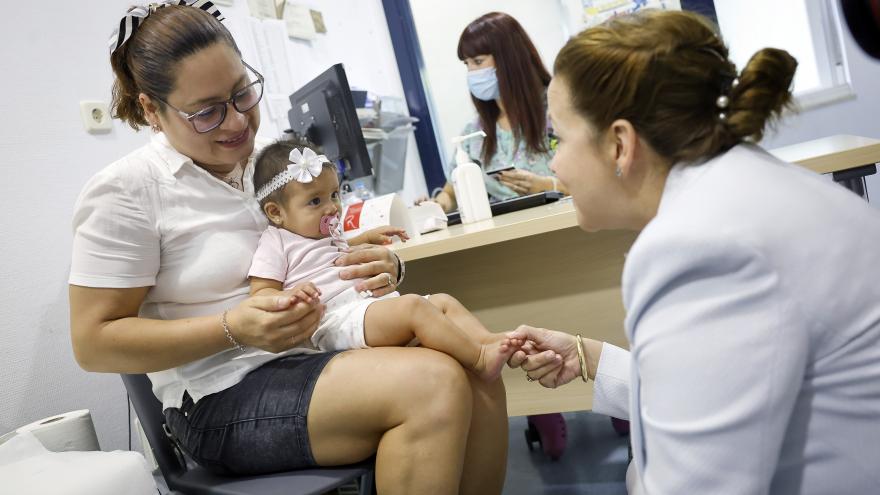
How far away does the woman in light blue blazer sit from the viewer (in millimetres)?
636

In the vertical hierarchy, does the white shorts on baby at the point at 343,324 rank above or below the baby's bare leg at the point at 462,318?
above

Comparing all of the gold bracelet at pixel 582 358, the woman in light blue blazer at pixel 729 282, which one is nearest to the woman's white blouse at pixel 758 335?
the woman in light blue blazer at pixel 729 282

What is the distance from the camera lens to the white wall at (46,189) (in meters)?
1.74

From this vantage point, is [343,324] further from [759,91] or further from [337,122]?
[337,122]

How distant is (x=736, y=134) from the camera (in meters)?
0.76

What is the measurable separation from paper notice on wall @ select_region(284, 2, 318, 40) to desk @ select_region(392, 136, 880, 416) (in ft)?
6.75

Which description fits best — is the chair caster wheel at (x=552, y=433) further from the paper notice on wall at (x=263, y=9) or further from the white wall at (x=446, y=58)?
the white wall at (x=446, y=58)

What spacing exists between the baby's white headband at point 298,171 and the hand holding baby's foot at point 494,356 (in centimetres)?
53

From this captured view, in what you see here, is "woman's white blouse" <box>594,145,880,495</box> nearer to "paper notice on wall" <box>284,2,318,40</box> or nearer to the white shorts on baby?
the white shorts on baby

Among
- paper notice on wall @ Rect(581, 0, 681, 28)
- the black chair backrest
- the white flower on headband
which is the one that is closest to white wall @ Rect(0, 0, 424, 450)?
the black chair backrest

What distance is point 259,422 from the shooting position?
3.57 ft

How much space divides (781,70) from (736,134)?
0.09m

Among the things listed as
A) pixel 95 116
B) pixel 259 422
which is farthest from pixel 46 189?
pixel 259 422

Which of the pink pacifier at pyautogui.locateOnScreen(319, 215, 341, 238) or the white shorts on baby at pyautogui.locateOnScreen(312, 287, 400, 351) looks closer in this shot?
the white shorts on baby at pyautogui.locateOnScreen(312, 287, 400, 351)
